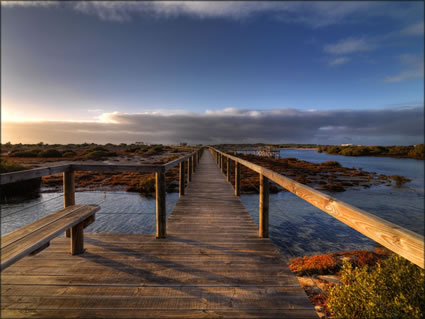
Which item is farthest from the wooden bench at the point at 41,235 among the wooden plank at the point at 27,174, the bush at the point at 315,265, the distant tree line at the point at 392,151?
→ the distant tree line at the point at 392,151

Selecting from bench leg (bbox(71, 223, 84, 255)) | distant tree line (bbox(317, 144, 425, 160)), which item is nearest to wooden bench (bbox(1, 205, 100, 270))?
bench leg (bbox(71, 223, 84, 255))

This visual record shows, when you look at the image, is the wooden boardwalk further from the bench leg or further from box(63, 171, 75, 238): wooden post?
box(63, 171, 75, 238): wooden post

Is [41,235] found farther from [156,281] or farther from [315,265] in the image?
[315,265]

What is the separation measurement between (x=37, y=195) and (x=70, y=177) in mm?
11559

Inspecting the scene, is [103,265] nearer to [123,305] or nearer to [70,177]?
[123,305]

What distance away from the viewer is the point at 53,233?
1.99 m

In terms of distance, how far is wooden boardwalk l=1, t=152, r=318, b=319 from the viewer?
1866mm

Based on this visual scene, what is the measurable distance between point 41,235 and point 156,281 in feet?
4.01

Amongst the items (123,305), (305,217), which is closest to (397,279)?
(123,305)

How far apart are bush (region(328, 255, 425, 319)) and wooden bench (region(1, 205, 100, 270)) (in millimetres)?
3521

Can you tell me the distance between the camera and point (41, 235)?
1.94 metres

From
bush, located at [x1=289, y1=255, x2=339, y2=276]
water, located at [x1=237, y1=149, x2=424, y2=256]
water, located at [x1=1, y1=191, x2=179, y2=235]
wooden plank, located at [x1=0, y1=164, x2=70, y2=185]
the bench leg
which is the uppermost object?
wooden plank, located at [x1=0, y1=164, x2=70, y2=185]

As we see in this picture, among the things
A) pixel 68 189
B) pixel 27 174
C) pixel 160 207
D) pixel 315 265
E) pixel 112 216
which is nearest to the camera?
pixel 27 174

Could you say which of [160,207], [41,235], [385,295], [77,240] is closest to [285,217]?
[385,295]
